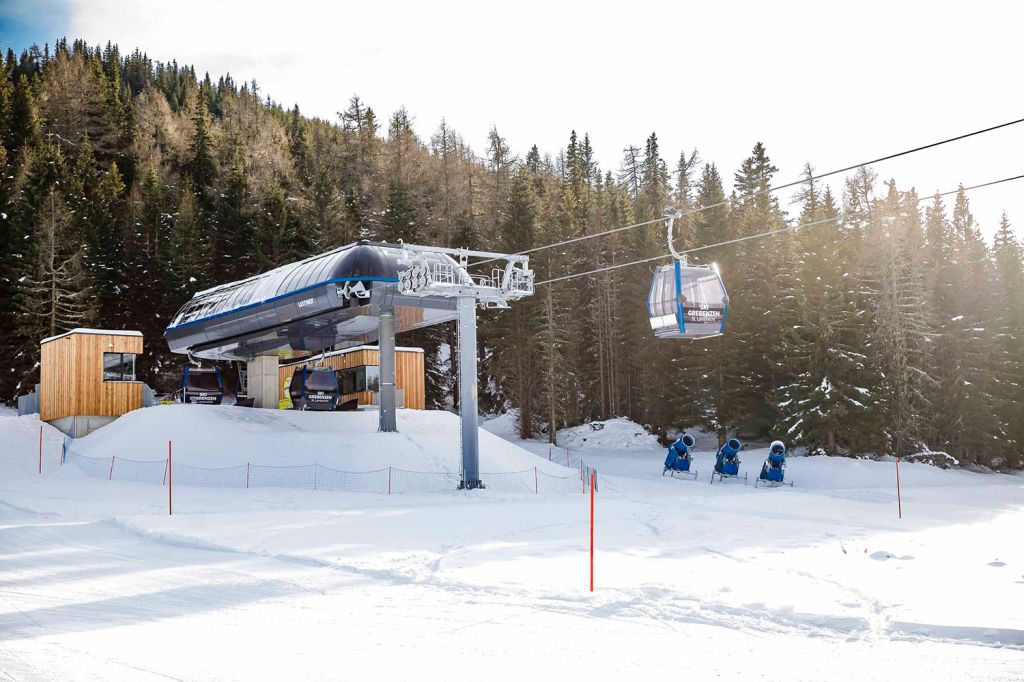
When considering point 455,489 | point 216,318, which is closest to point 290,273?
point 216,318

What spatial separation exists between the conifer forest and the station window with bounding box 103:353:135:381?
14095 millimetres

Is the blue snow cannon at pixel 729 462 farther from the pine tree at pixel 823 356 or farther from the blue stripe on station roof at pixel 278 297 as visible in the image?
the blue stripe on station roof at pixel 278 297

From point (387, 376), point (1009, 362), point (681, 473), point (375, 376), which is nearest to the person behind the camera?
point (387, 376)

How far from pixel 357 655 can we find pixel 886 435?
32.8 m

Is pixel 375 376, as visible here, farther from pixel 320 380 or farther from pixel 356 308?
pixel 356 308

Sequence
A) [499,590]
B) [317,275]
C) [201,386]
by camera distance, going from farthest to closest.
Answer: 1. [201,386]
2. [317,275]
3. [499,590]

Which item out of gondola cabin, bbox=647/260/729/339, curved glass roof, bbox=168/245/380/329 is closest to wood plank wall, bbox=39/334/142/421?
curved glass roof, bbox=168/245/380/329

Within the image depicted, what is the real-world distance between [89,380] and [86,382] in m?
0.12

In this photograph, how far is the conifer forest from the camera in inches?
1455

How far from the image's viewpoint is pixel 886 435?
114ft

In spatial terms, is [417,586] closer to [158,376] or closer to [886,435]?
[886,435]

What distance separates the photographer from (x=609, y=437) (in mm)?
43375

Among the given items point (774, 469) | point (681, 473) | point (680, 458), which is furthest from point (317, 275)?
point (774, 469)

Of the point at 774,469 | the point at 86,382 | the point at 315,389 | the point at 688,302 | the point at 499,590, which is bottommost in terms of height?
the point at 774,469
